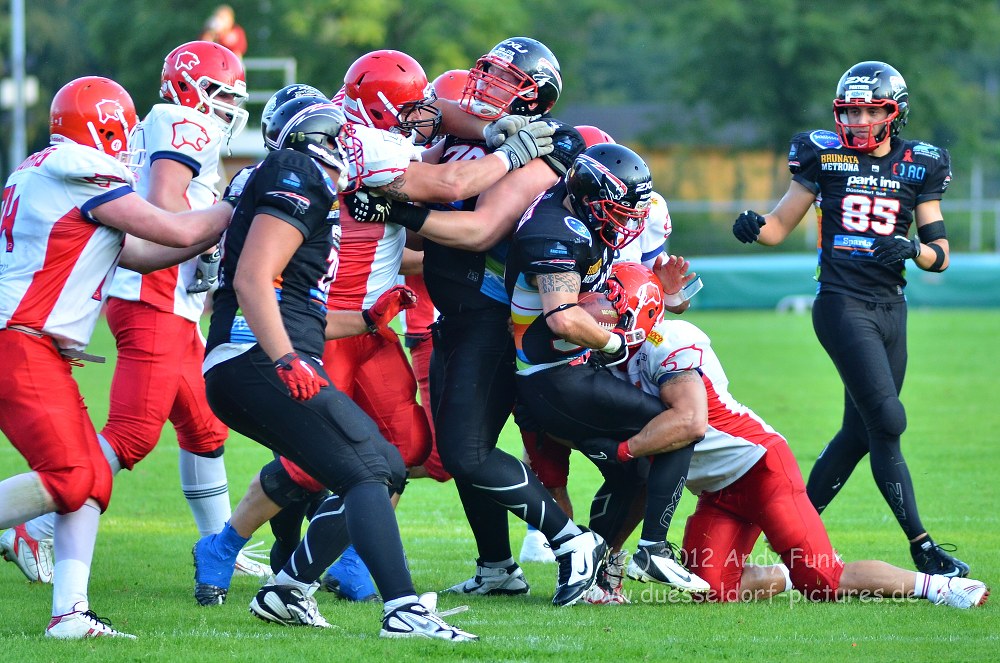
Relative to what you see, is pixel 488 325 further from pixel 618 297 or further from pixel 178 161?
pixel 178 161

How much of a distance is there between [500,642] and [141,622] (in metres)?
1.34

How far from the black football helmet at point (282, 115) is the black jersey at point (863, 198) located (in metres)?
2.58

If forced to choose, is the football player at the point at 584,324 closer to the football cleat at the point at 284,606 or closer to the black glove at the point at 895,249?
the football cleat at the point at 284,606

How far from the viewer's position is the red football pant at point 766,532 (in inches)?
205

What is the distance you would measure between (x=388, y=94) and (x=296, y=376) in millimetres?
1540

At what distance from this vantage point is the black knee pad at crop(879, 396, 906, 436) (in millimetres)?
5922

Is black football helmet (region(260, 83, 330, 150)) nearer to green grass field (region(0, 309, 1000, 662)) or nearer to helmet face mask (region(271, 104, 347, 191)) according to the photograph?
helmet face mask (region(271, 104, 347, 191))

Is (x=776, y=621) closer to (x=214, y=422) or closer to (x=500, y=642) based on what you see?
(x=500, y=642)

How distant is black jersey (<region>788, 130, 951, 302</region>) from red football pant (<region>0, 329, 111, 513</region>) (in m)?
3.40

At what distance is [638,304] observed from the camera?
5.23 m

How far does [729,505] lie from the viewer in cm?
539

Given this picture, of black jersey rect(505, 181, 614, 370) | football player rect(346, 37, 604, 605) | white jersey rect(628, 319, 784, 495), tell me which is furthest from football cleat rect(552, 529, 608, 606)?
black jersey rect(505, 181, 614, 370)

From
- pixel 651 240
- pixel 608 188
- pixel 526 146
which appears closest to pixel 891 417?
pixel 651 240

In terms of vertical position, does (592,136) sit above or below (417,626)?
above
